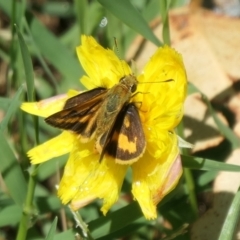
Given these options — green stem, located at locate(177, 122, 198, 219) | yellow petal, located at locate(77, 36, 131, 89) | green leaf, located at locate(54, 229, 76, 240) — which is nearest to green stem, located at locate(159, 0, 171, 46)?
yellow petal, located at locate(77, 36, 131, 89)

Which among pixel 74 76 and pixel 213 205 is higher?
pixel 74 76

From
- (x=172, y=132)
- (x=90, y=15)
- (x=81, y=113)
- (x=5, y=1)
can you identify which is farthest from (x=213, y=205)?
(x=5, y=1)

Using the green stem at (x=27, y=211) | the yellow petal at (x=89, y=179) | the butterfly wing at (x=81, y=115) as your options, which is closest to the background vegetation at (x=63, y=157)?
the green stem at (x=27, y=211)

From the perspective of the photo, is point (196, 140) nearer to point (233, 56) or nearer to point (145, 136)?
point (233, 56)

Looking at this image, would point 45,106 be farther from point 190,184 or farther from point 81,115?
point 190,184

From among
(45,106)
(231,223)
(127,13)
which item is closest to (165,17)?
(127,13)
